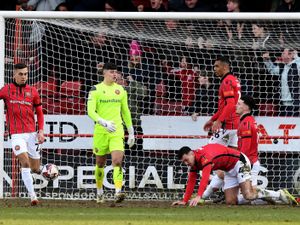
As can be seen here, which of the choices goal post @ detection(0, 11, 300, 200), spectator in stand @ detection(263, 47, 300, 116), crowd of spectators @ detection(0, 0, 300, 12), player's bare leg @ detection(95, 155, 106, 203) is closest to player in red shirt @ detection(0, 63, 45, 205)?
player's bare leg @ detection(95, 155, 106, 203)

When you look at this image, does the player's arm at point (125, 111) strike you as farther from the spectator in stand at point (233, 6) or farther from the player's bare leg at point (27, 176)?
the spectator in stand at point (233, 6)

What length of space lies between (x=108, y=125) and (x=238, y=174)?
2.01m

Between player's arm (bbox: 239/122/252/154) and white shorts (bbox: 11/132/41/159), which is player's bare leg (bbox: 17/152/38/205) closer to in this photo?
white shorts (bbox: 11/132/41/159)

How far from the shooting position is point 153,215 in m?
14.2

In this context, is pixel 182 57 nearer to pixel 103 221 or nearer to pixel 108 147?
→ pixel 108 147

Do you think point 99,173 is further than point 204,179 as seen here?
Yes

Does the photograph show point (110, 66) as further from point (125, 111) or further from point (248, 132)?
point (248, 132)

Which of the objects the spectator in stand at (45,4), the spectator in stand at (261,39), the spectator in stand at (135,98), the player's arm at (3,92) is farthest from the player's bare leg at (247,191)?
the spectator in stand at (45,4)

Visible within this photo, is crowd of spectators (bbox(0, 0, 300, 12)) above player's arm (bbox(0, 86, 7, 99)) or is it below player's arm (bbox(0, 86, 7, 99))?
above

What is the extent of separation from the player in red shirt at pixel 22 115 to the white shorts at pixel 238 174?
276cm

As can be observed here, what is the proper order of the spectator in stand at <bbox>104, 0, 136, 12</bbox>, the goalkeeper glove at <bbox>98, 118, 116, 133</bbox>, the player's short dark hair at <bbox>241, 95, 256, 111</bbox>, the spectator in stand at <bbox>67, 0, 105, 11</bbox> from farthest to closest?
1. the spectator in stand at <bbox>67, 0, 105, 11</bbox>
2. the spectator in stand at <bbox>104, 0, 136, 12</bbox>
3. the player's short dark hair at <bbox>241, 95, 256, 111</bbox>
4. the goalkeeper glove at <bbox>98, 118, 116, 133</bbox>

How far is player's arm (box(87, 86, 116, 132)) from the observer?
53.2 feet

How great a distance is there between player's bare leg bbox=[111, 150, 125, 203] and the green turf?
0.64 meters

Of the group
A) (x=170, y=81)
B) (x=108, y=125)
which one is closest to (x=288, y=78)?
(x=170, y=81)
